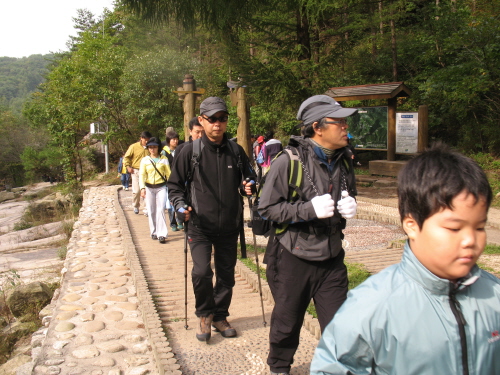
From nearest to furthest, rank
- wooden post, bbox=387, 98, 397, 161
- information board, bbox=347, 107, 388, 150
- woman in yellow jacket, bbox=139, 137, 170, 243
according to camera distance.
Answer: woman in yellow jacket, bbox=139, 137, 170, 243, wooden post, bbox=387, 98, 397, 161, information board, bbox=347, 107, 388, 150

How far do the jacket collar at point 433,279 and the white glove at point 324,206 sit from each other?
1226 mm

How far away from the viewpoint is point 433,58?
1925 cm

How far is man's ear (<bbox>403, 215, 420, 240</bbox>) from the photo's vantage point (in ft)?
5.82

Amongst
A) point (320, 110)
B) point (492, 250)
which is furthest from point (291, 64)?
point (320, 110)

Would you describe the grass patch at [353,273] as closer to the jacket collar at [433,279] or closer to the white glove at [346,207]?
the white glove at [346,207]

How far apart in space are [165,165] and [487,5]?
15.1 m

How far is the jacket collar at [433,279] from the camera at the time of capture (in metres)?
1.69

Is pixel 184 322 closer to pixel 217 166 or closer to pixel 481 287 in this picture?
pixel 217 166

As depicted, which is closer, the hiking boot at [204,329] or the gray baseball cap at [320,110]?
the gray baseball cap at [320,110]

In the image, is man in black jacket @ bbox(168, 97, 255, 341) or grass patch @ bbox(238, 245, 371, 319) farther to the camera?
grass patch @ bbox(238, 245, 371, 319)

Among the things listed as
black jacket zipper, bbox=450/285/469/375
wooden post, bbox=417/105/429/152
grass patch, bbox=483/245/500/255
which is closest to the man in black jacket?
black jacket zipper, bbox=450/285/469/375

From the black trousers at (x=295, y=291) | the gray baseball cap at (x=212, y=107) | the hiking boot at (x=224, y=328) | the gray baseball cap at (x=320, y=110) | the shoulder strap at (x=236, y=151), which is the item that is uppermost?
the gray baseball cap at (x=212, y=107)

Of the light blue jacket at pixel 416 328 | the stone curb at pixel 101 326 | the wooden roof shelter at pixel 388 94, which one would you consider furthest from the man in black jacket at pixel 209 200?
the wooden roof shelter at pixel 388 94

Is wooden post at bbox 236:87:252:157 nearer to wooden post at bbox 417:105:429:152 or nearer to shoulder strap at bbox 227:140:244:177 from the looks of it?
wooden post at bbox 417:105:429:152
